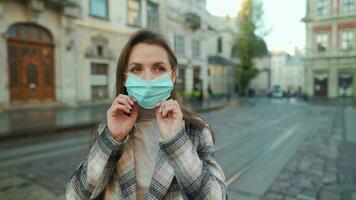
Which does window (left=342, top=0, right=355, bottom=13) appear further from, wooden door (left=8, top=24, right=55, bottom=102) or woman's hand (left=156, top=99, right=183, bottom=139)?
woman's hand (left=156, top=99, right=183, bottom=139)

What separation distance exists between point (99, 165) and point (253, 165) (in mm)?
5133

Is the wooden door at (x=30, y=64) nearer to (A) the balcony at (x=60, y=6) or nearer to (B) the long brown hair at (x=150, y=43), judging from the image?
(A) the balcony at (x=60, y=6)

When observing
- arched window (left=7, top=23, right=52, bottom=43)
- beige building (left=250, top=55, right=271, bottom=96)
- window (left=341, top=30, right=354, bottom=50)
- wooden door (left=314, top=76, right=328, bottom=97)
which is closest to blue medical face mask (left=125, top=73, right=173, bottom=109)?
arched window (left=7, top=23, right=52, bottom=43)

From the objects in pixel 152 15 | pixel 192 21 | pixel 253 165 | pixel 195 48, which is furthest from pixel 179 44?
pixel 253 165

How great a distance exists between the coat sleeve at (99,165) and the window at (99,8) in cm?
1858

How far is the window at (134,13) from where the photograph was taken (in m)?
21.5

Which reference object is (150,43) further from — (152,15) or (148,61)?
(152,15)

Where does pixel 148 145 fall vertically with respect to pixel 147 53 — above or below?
below

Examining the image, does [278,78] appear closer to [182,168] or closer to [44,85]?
[44,85]

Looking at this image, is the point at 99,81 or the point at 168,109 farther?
the point at 99,81

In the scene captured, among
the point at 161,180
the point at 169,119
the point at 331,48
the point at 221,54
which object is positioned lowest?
the point at 161,180

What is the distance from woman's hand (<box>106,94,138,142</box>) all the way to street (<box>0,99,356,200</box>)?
3309 mm

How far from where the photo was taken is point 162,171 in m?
1.44

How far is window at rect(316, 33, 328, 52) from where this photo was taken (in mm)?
36562
